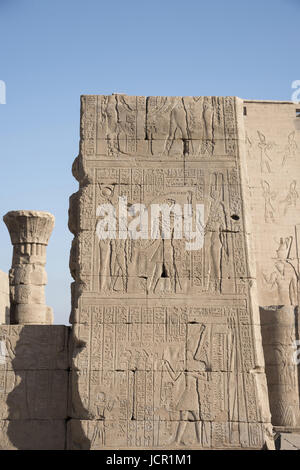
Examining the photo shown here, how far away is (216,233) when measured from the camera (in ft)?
23.6

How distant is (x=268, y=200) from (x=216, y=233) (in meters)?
13.8

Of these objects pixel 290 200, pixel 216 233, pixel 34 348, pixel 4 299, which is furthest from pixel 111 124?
pixel 290 200

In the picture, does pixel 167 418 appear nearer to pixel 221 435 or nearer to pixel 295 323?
pixel 221 435

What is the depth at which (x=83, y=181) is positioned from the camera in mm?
7422

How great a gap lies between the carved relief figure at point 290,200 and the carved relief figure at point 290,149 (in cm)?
93

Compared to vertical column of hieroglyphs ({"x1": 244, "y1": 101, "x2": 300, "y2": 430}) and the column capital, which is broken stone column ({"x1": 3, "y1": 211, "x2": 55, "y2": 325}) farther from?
vertical column of hieroglyphs ({"x1": 244, "y1": 101, "x2": 300, "y2": 430})

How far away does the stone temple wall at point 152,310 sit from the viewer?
21.7ft

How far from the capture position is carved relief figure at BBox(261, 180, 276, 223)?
20375 millimetres

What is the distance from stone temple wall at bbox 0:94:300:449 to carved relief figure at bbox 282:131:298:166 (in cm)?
1381

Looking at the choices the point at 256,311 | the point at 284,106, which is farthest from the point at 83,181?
the point at 284,106

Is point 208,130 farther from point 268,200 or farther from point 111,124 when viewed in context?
point 268,200

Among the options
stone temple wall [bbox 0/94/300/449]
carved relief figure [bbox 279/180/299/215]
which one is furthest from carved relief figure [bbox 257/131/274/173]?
stone temple wall [bbox 0/94/300/449]

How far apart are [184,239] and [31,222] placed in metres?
6.59

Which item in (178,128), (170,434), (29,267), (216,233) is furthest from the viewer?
(29,267)
